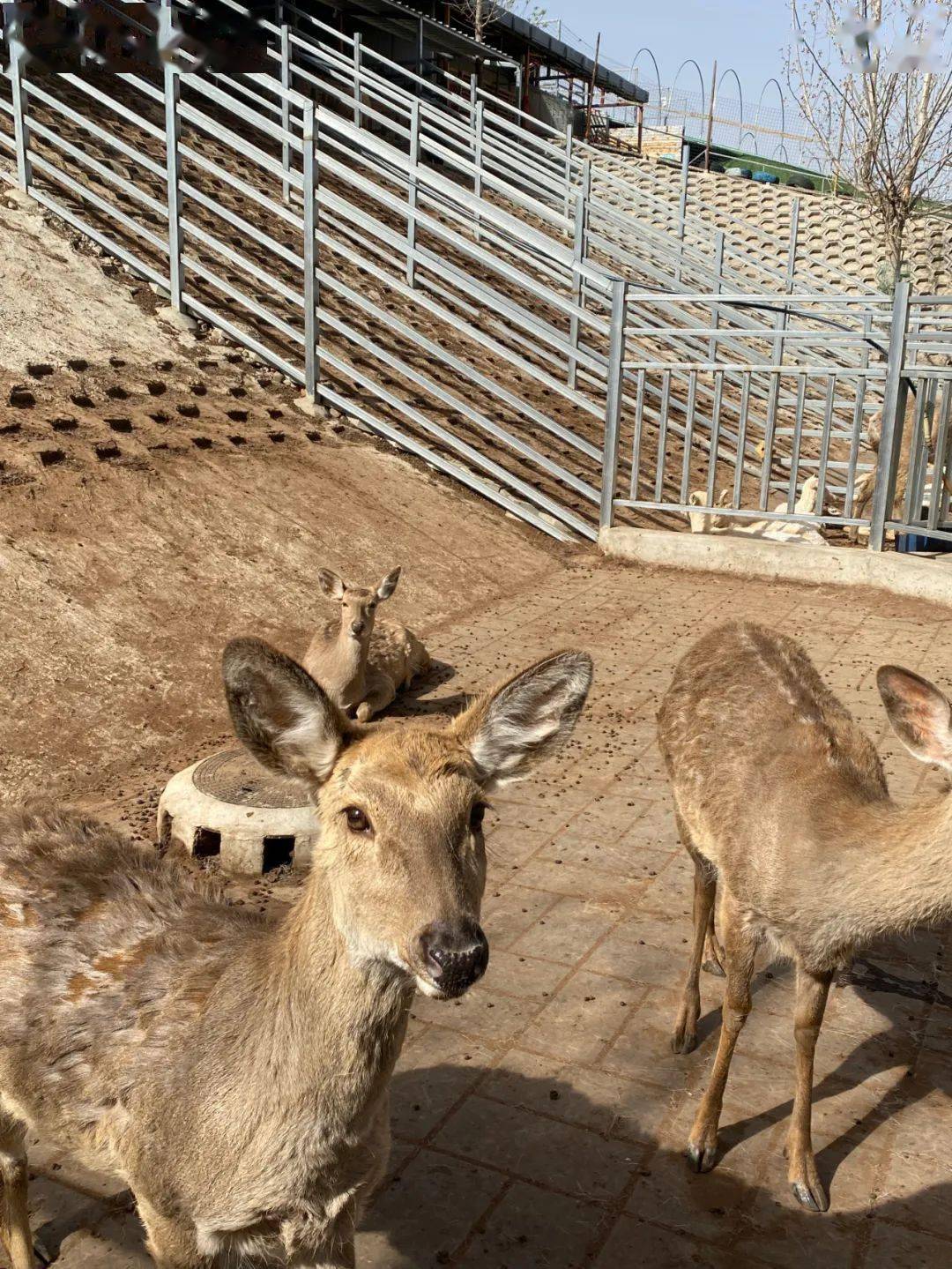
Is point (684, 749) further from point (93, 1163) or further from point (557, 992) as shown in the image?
point (93, 1163)

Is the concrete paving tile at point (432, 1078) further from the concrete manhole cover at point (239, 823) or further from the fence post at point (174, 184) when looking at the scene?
the fence post at point (174, 184)

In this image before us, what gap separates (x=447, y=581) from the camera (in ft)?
36.1

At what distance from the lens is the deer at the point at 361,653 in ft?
25.5

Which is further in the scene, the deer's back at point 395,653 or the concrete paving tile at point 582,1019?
the deer's back at point 395,653

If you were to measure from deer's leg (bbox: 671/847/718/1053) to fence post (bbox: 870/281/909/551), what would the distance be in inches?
309

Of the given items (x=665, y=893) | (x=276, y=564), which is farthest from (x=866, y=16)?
(x=665, y=893)

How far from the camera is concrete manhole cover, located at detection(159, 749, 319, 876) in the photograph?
5617 millimetres

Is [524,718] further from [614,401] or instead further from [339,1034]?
[614,401]

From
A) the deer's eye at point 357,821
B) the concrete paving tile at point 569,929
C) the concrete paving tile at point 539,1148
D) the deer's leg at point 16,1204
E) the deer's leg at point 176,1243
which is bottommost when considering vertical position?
the concrete paving tile at point 569,929

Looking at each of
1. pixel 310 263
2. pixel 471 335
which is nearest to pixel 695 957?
pixel 471 335

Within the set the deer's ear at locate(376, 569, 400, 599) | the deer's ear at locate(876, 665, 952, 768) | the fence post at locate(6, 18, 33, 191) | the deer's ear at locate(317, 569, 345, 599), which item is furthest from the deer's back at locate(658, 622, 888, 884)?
the fence post at locate(6, 18, 33, 191)

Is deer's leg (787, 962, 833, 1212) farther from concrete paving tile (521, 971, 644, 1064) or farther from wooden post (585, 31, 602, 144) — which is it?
wooden post (585, 31, 602, 144)

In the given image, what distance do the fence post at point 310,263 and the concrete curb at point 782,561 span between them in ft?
12.2

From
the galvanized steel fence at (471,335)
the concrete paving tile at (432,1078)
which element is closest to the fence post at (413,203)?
the galvanized steel fence at (471,335)
